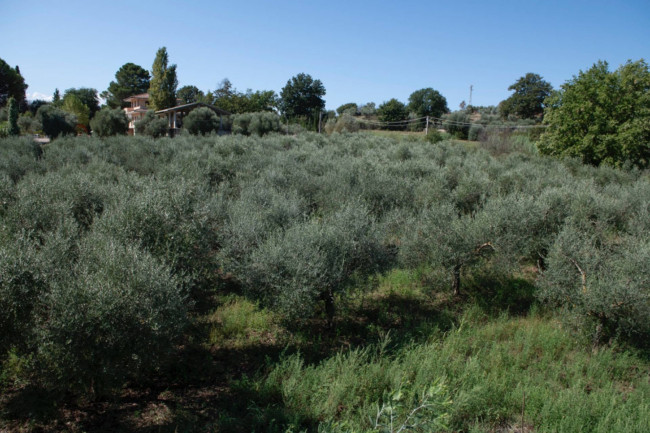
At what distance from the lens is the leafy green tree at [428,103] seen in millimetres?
61281

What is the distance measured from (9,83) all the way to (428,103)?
216ft

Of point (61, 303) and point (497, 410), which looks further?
point (497, 410)

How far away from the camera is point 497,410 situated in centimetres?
465

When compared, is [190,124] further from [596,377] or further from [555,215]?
[596,377]

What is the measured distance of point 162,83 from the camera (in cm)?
5053

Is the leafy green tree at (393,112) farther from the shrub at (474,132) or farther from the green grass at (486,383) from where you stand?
the green grass at (486,383)

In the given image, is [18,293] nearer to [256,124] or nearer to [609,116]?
[609,116]

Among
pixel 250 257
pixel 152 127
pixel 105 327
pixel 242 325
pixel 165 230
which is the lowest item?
pixel 242 325

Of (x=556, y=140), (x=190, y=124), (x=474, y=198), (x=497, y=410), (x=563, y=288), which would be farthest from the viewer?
(x=190, y=124)

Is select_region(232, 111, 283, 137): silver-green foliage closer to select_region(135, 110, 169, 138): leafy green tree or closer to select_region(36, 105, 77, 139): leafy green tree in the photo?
select_region(135, 110, 169, 138): leafy green tree

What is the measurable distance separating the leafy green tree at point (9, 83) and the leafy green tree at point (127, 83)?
20.3 m

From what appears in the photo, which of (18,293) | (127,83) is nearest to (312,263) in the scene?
(18,293)

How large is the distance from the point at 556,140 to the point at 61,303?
22.0 metres

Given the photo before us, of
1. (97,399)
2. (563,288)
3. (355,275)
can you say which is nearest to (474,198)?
(563,288)
